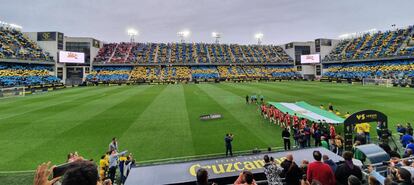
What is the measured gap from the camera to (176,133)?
17812 millimetres

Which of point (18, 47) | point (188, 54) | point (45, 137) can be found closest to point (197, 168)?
point (45, 137)

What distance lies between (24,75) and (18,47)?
10808mm

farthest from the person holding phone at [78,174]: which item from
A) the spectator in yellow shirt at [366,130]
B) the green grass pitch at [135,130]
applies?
the spectator in yellow shirt at [366,130]

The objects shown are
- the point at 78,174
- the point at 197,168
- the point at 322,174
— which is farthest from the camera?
the point at 197,168

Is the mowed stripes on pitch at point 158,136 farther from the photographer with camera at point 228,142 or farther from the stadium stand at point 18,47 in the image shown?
the stadium stand at point 18,47

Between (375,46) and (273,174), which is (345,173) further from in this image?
(375,46)

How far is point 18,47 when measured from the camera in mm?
61719

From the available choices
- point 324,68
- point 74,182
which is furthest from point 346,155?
point 324,68

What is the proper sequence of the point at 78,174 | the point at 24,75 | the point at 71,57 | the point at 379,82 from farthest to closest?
the point at 71,57, the point at 24,75, the point at 379,82, the point at 78,174

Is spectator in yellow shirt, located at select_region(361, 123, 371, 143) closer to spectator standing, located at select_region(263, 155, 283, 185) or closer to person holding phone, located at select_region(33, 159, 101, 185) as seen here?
spectator standing, located at select_region(263, 155, 283, 185)

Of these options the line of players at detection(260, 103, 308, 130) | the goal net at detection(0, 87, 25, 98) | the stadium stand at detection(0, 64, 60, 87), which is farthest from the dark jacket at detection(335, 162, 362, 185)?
the stadium stand at detection(0, 64, 60, 87)

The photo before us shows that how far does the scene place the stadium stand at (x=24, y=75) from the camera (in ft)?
169

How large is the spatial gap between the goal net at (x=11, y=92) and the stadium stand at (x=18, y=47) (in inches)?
632

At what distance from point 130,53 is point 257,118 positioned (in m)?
79.0
